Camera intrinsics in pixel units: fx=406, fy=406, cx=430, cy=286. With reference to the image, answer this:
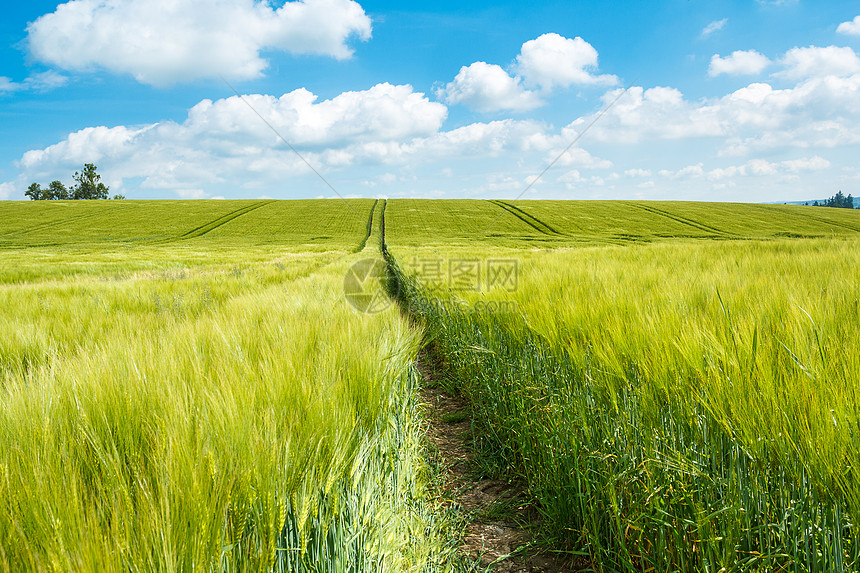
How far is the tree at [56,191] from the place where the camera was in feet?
303

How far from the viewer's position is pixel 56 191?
9250 cm

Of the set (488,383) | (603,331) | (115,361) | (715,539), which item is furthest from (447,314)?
(715,539)

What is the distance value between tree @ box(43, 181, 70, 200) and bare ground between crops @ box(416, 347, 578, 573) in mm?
123771

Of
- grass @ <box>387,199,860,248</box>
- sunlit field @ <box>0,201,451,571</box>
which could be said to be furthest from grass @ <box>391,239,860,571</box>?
grass @ <box>387,199,860,248</box>

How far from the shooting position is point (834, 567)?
859 millimetres

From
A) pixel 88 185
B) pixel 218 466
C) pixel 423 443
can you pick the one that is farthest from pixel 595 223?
pixel 88 185

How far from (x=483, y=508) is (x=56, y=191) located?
415 feet

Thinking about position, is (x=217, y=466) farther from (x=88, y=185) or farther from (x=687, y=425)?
(x=88, y=185)

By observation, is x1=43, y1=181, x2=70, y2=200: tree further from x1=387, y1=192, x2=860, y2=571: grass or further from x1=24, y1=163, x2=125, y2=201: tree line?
x1=387, y1=192, x2=860, y2=571: grass

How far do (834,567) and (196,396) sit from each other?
1797 mm

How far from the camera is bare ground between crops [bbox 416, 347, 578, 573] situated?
158 cm

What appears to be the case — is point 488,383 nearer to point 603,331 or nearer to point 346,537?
point 603,331

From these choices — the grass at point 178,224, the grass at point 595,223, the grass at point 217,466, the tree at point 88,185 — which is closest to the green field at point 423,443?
the grass at point 217,466

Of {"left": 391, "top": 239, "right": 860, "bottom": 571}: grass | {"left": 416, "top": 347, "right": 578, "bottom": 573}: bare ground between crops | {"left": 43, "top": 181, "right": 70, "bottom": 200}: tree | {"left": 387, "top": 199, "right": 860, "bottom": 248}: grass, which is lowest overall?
{"left": 416, "top": 347, "right": 578, "bottom": 573}: bare ground between crops
